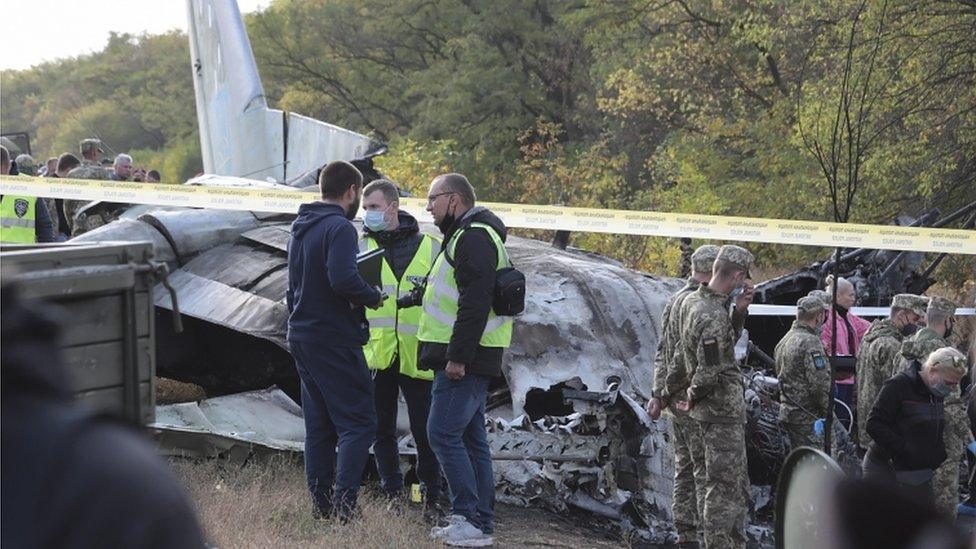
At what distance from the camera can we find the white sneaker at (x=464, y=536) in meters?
Result: 7.17

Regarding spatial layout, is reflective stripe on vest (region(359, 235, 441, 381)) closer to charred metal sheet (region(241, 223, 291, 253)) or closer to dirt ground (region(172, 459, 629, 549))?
dirt ground (region(172, 459, 629, 549))

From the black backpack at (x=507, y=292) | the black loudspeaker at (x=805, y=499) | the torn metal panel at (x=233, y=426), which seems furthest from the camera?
the torn metal panel at (x=233, y=426)

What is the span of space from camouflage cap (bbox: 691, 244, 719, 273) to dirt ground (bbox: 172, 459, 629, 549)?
69.9 inches

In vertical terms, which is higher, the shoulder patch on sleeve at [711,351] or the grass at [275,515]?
the shoulder patch on sleeve at [711,351]

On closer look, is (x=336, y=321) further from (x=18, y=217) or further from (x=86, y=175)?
(x=86, y=175)

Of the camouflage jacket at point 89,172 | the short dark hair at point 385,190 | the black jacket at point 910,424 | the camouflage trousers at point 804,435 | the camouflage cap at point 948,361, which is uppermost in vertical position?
the camouflage jacket at point 89,172

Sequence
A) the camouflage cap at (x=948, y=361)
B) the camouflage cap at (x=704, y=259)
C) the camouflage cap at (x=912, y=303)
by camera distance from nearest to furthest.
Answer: the camouflage cap at (x=948, y=361), the camouflage cap at (x=704, y=259), the camouflage cap at (x=912, y=303)

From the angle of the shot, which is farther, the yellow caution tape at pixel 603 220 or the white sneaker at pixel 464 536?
the yellow caution tape at pixel 603 220

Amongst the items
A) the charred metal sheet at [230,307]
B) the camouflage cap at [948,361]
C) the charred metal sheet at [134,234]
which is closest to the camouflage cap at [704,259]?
the camouflage cap at [948,361]

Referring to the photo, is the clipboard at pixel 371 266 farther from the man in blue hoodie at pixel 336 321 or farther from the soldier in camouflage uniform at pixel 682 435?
the soldier in camouflage uniform at pixel 682 435

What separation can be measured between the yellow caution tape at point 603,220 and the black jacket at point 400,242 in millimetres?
2561

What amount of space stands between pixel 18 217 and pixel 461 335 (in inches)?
191

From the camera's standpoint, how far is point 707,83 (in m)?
27.2

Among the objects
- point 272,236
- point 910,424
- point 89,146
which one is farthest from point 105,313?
point 89,146
